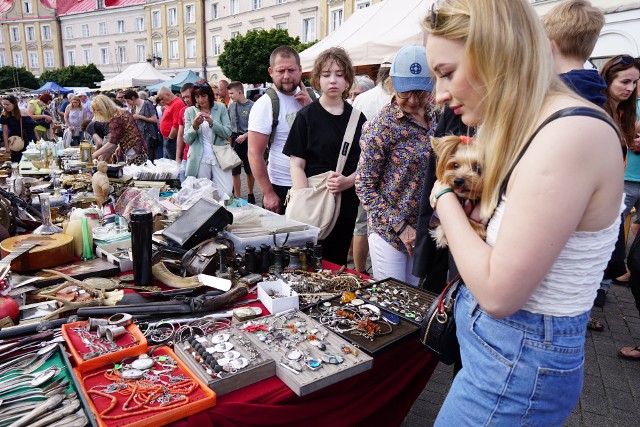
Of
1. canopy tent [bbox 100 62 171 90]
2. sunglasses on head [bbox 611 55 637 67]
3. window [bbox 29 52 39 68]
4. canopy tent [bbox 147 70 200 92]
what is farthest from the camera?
window [bbox 29 52 39 68]

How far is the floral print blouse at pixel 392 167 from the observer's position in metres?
2.19

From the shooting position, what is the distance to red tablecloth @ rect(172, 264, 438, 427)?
1.16 meters

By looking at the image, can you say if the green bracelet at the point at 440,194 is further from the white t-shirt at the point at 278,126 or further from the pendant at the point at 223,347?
the white t-shirt at the point at 278,126

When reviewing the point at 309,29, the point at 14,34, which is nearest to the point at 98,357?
the point at 309,29

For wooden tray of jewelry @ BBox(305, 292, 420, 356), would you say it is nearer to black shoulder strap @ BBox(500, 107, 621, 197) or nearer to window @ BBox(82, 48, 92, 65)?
black shoulder strap @ BBox(500, 107, 621, 197)

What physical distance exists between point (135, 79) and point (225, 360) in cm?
2305

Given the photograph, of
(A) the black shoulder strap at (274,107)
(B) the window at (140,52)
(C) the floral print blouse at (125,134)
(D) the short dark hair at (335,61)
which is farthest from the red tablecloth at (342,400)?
(B) the window at (140,52)

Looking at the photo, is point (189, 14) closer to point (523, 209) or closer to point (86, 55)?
point (86, 55)

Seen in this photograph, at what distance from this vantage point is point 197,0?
1508 inches

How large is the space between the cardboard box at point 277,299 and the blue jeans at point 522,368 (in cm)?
73

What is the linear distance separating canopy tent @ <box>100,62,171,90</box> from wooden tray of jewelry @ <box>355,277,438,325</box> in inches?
885

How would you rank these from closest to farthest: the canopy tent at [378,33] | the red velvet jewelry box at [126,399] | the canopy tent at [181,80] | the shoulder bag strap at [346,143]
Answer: the red velvet jewelry box at [126,399]
the shoulder bag strap at [346,143]
the canopy tent at [378,33]
the canopy tent at [181,80]

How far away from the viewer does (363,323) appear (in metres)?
1.54

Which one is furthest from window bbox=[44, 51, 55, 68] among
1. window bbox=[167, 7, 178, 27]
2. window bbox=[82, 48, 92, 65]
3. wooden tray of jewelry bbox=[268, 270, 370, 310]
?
wooden tray of jewelry bbox=[268, 270, 370, 310]
